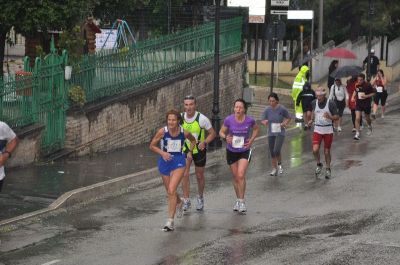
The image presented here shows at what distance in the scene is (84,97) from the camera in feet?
60.3

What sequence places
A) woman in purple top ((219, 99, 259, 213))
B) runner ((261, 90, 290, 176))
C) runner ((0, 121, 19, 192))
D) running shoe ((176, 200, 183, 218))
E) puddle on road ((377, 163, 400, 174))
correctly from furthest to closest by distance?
puddle on road ((377, 163, 400, 174))
runner ((261, 90, 290, 176))
woman in purple top ((219, 99, 259, 213))
running shoe ((176, 200, 183, 218))
runner ((0, 121, 19, 192))

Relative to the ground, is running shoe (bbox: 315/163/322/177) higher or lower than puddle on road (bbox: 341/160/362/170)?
higher

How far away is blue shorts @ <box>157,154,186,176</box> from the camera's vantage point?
11906 millimetres

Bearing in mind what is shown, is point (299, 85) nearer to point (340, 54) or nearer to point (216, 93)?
point (216, 93)

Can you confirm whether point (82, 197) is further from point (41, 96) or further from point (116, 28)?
point (116, 28)

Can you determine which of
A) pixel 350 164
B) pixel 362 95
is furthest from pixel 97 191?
pixel 362 95

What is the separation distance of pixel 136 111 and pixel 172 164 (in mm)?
8474

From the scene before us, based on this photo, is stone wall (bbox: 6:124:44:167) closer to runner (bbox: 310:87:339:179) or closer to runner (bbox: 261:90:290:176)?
runner (bbox: 261:90:290:176)

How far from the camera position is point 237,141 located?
43.4 feet


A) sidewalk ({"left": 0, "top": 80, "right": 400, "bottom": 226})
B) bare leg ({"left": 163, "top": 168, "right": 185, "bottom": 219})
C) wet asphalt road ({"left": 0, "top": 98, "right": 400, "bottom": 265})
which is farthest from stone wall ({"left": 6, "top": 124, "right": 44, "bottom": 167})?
bare leg ({"left": 163, "top": 168, "right": 185, "bottom": 219})

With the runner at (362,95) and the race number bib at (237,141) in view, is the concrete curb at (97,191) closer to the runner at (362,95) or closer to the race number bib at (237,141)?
the race number bib at (237,141)

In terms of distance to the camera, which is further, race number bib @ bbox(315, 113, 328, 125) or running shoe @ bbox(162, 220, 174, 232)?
race number bib @ bbox(315, 113, 328, 125)

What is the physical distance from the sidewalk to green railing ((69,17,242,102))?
5.24 feet

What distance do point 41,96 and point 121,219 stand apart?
554 centimetres
